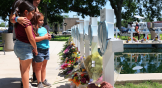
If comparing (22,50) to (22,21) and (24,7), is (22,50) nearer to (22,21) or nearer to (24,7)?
(22,21)

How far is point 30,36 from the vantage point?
277cm

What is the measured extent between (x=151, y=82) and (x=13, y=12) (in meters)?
2.86

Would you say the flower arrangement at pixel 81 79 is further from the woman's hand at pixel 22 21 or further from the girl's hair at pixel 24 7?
the girl's hair at pixel 24 7

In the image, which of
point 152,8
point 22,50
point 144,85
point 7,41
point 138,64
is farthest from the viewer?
point 152,8

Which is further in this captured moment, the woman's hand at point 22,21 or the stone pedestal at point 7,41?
the stone pedestal at point 7,41

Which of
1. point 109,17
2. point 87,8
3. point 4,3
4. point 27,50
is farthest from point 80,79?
point 87,8

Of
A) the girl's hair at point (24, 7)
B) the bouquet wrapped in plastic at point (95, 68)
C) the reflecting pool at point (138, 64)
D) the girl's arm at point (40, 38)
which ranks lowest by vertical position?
the reflecting pool at point (138, 64)

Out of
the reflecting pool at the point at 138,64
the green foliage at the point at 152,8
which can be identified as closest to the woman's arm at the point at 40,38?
the reflecting pool at the point at 138,64

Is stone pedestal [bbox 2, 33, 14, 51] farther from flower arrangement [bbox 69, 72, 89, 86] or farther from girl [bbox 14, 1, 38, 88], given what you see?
flower arrangement [bbox 69, 72, 89, 86]

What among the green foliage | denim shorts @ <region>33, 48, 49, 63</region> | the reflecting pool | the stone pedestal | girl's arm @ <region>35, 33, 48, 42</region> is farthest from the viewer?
the green foliage

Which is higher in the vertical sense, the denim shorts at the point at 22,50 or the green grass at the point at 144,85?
the denim shorts at the point at 22,50

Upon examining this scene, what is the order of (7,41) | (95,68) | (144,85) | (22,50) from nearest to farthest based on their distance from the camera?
(95,68), (22,50), (144,85), (7,41)

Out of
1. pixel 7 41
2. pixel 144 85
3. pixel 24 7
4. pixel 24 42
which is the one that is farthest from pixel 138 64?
pixel 7 41

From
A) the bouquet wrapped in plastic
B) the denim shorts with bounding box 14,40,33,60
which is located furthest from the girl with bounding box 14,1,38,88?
the bouquet wrapped in plastic
